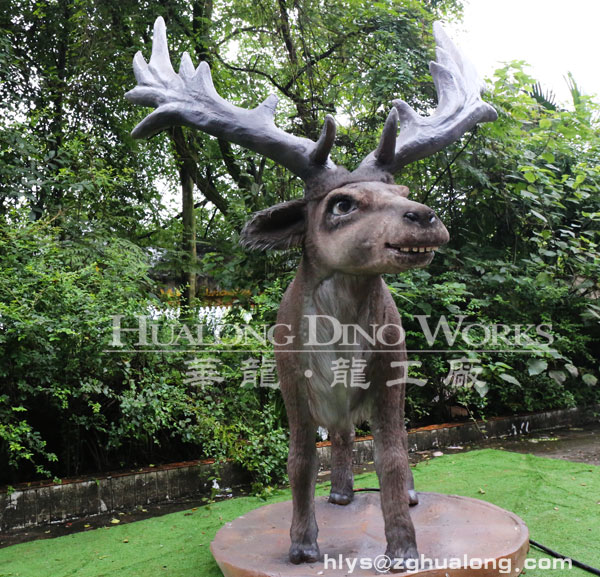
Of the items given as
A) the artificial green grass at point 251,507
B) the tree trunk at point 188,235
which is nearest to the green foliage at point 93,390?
the artificial green grass at point 251,507

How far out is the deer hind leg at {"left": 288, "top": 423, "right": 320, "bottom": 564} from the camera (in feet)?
8.55

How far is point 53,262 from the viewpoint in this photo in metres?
4.56

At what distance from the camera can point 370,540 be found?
9.26 ft

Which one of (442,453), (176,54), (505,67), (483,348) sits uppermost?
(176,54)

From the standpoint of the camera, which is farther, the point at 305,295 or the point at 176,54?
the point at 176,54

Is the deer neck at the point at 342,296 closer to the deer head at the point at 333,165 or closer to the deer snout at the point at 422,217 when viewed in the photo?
the deer head at the point at 333,165

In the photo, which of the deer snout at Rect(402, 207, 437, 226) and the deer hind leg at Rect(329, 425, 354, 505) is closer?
the deer snout at Rect(402, 207, 437, 226)

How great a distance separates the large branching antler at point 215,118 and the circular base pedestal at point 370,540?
68.5 inches

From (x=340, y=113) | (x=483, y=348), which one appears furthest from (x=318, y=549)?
(x=340, y=113)

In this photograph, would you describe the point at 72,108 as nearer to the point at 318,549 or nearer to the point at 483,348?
the point at 483,348

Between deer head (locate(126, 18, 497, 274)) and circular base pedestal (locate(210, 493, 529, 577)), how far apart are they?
127cm

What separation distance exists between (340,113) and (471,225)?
2450mm

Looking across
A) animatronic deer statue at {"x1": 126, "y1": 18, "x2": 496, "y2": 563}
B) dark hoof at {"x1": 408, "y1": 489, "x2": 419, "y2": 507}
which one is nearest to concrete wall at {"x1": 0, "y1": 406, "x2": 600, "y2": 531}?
dark hoof at {"x1": 408, "y1": 489, "x2": 419, "y2": 507}

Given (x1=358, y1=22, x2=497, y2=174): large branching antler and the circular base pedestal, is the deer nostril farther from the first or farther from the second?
the circular base pedestal
